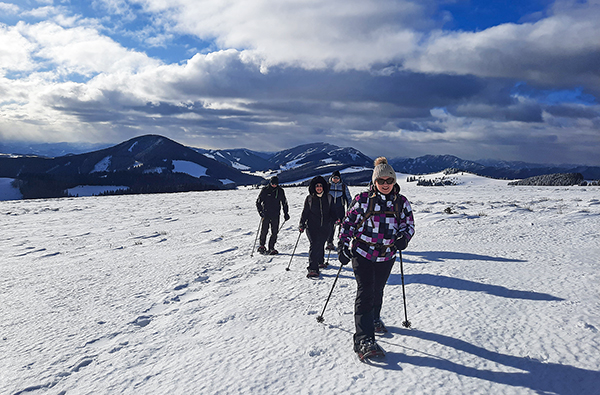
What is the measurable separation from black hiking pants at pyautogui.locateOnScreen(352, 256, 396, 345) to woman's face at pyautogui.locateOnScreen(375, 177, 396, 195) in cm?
98

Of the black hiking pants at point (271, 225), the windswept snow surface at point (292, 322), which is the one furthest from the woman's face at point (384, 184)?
the black hiking pants at point (271, 225)

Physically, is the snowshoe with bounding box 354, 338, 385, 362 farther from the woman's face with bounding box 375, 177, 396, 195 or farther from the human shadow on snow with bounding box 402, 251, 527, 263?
the human shadow on snow with bounding box 402, 251, 527, 263

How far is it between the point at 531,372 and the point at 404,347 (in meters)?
1.40

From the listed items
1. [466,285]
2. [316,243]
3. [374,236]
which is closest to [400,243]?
[374,236]

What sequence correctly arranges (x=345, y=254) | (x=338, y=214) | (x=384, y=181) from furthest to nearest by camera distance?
(x=338, y=214), (x=345, y=254), (x=384, y=181)

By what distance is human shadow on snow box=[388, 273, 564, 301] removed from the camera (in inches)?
219

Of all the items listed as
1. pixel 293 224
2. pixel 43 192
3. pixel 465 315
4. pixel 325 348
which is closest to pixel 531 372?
pixel 465 315

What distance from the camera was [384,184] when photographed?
4.19 metres

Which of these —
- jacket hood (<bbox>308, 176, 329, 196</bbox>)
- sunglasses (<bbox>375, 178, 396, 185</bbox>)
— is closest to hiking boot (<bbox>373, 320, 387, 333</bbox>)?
sunglasses (<bbox>375, 178, 396, 185</bbox>)

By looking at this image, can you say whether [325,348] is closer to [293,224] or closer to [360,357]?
[360,357]

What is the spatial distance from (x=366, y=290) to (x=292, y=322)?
1.46 m

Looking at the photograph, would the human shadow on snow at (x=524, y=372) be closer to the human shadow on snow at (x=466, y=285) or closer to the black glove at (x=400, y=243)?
the black glove at (x=400, y=243)

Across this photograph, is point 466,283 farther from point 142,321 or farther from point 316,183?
point 142,321

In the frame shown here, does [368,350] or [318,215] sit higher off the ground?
[318,215]
